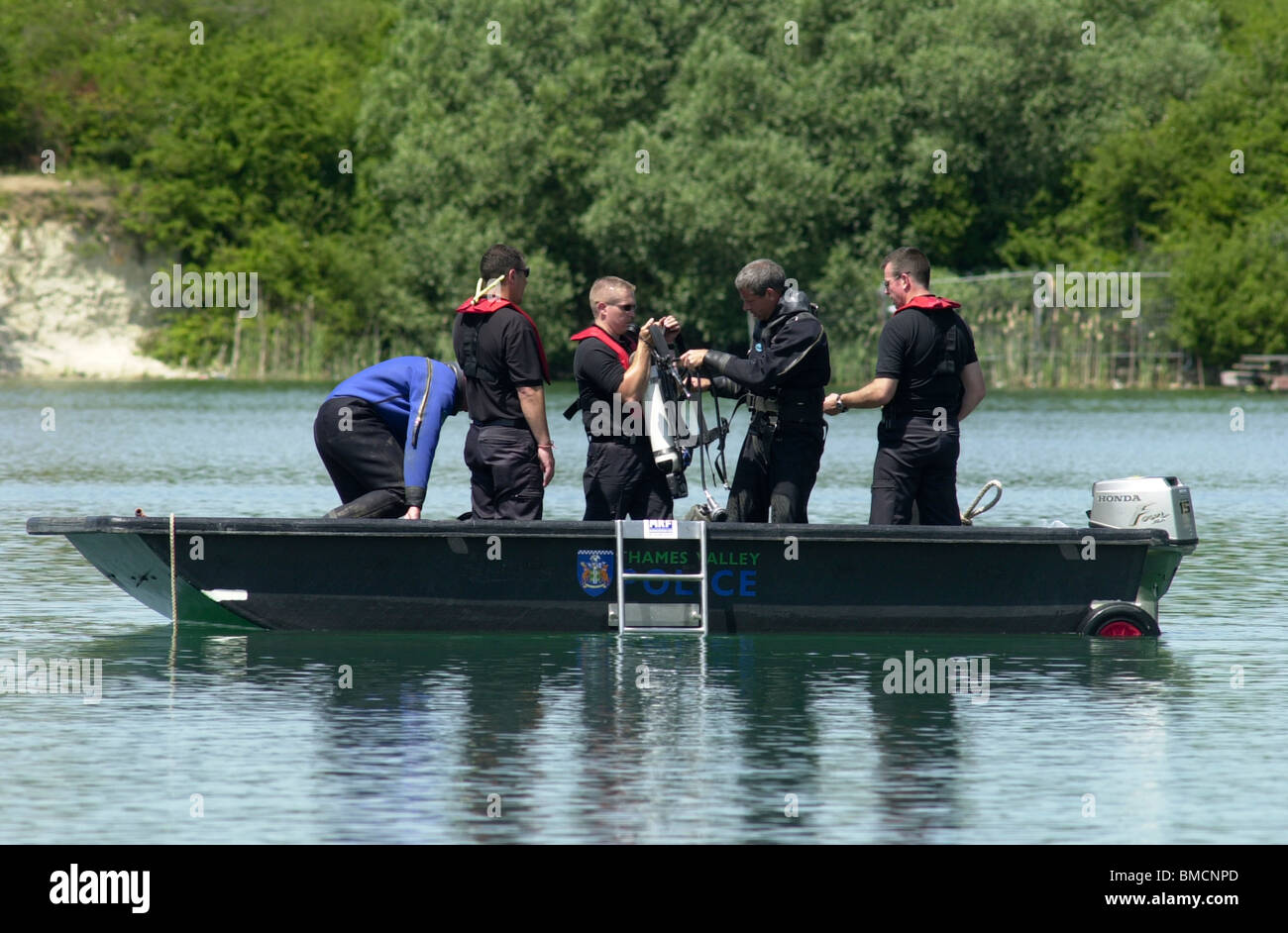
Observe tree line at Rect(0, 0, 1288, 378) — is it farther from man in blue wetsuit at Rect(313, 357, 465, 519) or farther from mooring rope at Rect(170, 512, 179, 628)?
mooring rope at Rect(170, 512, 179, 628)

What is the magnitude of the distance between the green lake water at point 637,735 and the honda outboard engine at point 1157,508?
0.63 m

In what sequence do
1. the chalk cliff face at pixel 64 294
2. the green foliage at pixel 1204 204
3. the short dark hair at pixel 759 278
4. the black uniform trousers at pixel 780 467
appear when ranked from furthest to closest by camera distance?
1. the chalk cliff face at pixel 64 294
2. the green foliage at pixel 1204 204
3. the black uniform trousers at pixel 780 467
4. the short dark hair at pixel 759 278

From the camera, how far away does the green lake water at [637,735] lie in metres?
6.66

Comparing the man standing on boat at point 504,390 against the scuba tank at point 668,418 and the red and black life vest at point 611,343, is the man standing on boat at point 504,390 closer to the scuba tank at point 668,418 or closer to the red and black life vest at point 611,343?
the red and black life vest at point 611,343

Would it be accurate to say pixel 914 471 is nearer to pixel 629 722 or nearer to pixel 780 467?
pixel 780 467

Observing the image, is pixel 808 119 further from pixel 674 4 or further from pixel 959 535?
pixel 959 535

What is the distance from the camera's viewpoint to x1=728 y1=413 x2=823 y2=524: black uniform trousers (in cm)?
1016

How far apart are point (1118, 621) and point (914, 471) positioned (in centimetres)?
130

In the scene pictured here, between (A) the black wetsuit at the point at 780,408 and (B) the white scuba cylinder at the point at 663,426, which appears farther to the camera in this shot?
(B) the white scuba cylinder at the point at 663,426

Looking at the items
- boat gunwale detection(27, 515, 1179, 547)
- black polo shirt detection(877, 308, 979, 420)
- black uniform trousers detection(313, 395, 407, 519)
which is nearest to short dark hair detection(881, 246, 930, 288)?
black polo shirt detection(877, 308, 979, 420)

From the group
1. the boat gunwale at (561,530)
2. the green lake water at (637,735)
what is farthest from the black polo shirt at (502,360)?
the green lake water at (637,735)

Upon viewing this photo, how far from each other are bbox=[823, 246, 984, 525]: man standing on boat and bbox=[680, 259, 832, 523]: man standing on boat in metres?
0.19

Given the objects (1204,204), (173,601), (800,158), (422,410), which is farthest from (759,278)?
(1204,204)
